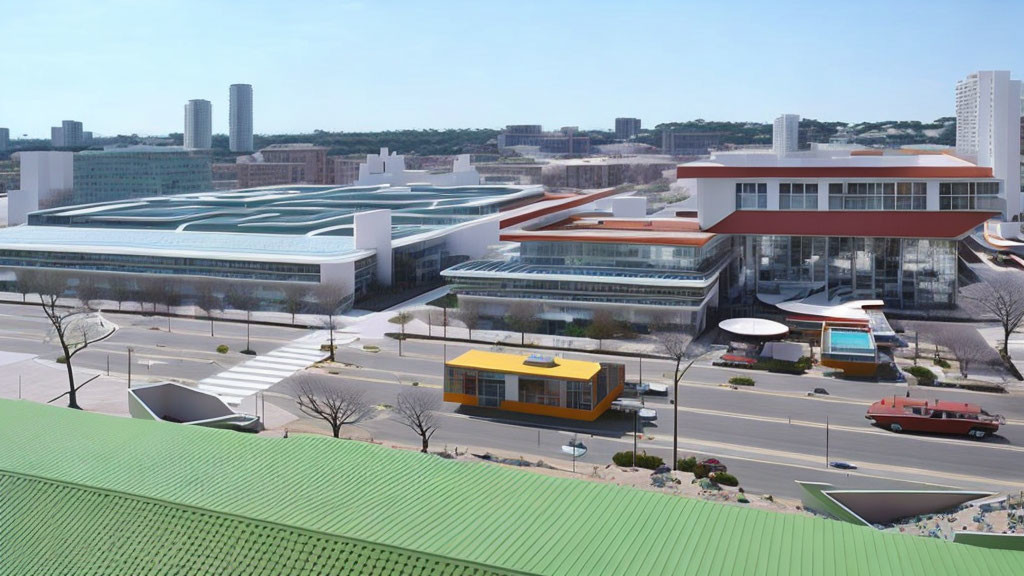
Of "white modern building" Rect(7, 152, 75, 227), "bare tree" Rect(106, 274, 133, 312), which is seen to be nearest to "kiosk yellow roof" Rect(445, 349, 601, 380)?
"bare tree" Rect(106, 274, 133, 312)

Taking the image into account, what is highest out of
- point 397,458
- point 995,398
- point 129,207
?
point 129,207

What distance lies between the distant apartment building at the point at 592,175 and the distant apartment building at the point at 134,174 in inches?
2686

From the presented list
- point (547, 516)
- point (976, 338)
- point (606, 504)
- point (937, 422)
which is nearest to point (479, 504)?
point (547, 516)

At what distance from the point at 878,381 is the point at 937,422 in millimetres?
8700

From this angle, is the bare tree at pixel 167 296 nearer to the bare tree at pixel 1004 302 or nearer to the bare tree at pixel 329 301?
the bare tree at pixel 329 301

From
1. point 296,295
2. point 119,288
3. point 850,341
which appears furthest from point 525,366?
point 119,288

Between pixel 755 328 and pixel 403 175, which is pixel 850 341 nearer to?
pixel 755 328

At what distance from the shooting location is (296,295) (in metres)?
60.8

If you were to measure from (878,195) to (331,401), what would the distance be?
4054 centimetres

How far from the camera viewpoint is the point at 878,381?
4378 centimetres

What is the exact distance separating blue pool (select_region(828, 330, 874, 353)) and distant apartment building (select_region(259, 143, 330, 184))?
493 ft

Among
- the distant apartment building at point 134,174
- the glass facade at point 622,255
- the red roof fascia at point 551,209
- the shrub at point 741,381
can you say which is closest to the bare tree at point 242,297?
the glass facade at point 622,255

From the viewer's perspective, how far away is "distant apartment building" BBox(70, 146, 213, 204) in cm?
12412

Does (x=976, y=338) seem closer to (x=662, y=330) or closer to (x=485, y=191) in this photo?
(x=662, y=330)
